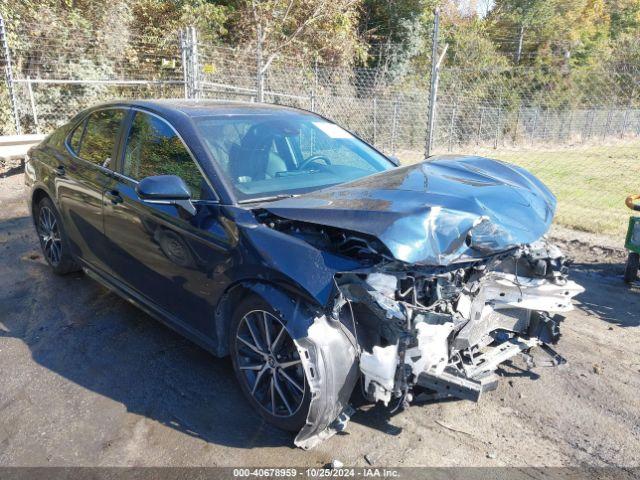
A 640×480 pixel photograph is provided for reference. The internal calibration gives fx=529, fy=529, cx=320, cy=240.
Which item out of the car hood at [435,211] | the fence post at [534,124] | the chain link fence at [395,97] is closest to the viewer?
the car hood at [435,211]

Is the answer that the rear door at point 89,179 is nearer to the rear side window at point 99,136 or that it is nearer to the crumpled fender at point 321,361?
the rear side window at point 99,136

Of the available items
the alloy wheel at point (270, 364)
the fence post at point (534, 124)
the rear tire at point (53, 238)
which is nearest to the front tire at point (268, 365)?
the alloy wheel at point (270, 364)

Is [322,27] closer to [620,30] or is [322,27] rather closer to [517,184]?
[517,184]

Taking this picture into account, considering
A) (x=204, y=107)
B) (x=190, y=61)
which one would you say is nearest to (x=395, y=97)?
(x=190, y=61)

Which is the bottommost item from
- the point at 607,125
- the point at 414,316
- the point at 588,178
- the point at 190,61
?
the point at 588,178

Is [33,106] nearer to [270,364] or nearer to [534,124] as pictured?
[270,364]

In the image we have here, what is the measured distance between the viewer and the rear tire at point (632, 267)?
17.6 ft

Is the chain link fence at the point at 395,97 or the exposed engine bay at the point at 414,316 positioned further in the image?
the chain link fence at the point at 395,97

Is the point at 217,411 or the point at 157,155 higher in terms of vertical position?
the point at 157,155

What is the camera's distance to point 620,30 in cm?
3167

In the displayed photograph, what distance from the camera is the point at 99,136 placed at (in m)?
4.46

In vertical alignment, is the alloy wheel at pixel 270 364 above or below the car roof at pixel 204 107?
below

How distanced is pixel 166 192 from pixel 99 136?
1.70m

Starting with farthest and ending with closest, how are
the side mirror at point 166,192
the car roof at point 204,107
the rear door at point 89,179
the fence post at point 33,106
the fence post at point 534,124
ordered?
the fence post at point 534,124 < the fence post at point 33,106 < the rear door at point 89,179 < the car roof at point 204,107 < the side mirror at point 166,192
